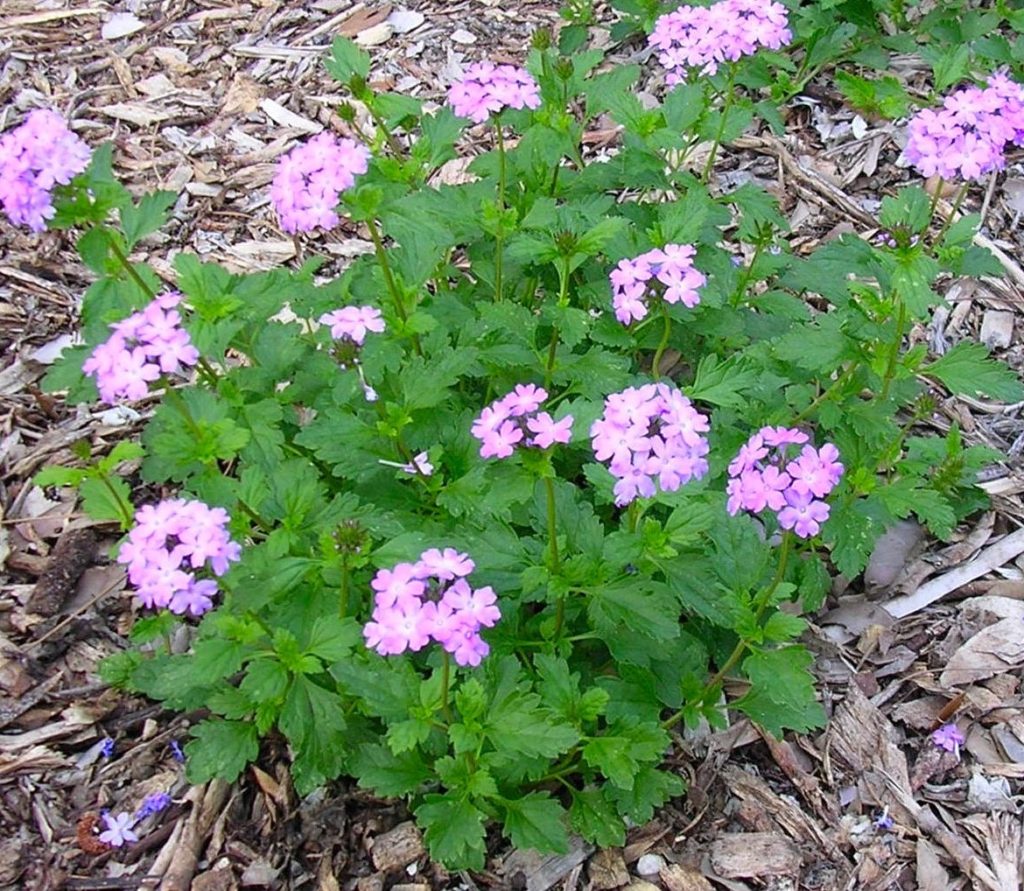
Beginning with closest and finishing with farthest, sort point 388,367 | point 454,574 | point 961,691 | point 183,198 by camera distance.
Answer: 1. point 454,574
2. point 388,367
3. point 961,691
4. point 183,198

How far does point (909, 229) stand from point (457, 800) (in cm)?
238

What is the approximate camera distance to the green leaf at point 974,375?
13.7 ft

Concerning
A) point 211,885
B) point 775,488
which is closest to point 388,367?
point 775,488

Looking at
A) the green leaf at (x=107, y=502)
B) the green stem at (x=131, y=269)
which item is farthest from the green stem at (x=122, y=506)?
the green stem at (x=131, y=269)

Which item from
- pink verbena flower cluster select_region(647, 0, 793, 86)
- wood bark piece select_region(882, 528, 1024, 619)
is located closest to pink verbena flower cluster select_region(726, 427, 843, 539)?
wood bark piece select_region(882, 528, 1024, 619)

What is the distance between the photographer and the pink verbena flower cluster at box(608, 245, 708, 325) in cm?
383

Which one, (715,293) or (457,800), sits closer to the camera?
(457,800)

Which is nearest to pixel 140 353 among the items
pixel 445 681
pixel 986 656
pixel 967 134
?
pixel 445 681

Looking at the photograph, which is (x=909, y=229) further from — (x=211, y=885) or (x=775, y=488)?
(x=211, y=885)

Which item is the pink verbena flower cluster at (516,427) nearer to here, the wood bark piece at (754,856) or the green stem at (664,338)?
the green stem at (664,338)

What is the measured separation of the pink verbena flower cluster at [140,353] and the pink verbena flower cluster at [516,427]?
2.65 feet

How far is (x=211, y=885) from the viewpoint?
3.55 metres

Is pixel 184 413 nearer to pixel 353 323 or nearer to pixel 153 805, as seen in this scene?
pixel 353 323

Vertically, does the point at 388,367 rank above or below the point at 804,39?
above
